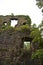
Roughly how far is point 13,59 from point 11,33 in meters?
2.35

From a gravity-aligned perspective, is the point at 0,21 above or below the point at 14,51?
above

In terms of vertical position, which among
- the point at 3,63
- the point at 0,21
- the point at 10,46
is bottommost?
the point at 3,63

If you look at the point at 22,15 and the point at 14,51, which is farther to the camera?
the point at 22,15

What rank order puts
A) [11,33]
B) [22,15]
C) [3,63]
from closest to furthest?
[3,63] → [11,33] → [22,15]

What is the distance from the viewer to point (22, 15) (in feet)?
72.1

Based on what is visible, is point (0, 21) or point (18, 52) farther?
point (0, 21)

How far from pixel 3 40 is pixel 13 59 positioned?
1918mm

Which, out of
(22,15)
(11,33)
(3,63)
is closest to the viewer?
(3,63)

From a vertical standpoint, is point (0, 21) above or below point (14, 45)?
above

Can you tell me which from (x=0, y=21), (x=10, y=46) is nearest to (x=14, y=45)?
(x=10, y=46)

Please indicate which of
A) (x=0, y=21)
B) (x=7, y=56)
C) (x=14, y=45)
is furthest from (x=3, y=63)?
(x=0, y=21)

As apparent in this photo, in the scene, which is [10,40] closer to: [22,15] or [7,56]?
[7,56]

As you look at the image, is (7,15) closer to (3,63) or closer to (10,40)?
(10,40)

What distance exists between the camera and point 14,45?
17953mm
